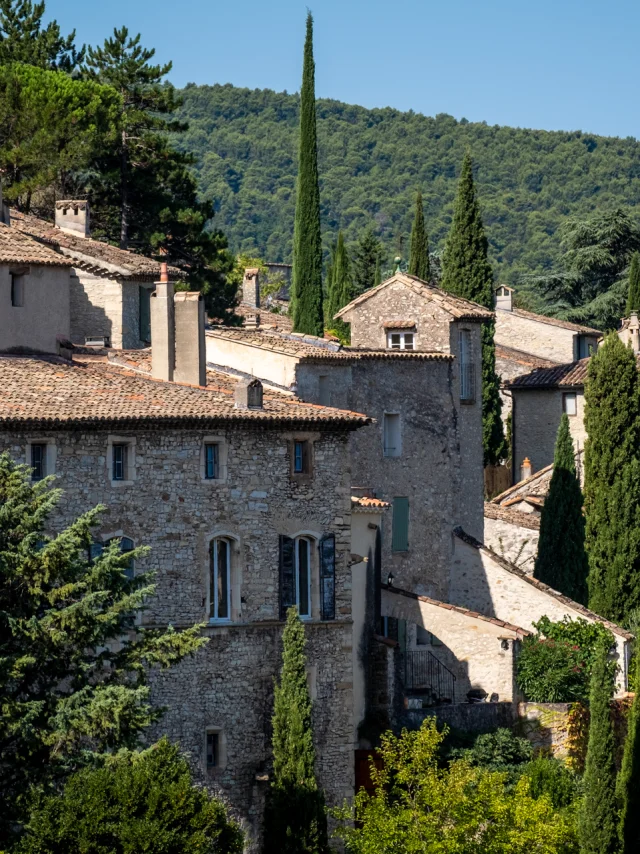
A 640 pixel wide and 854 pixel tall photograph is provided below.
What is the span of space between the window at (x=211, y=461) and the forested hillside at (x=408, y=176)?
373ft

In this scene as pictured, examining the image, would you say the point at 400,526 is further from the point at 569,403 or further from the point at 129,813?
the point at 569,403

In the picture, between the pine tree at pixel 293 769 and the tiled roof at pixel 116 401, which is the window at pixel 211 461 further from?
the pine tree at pixel 293 769

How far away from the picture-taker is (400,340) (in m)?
53.1

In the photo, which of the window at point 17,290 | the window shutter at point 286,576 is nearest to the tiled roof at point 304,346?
the window at point 17,290

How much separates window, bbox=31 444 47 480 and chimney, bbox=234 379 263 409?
430cm

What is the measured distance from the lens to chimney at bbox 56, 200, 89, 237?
181 ft

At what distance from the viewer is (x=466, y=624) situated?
1870 inches

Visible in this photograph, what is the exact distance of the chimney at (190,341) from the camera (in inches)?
1682

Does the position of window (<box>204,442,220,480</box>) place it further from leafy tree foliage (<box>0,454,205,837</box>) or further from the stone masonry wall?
leafy tree foliage (<box>0,454,205,837</box>)

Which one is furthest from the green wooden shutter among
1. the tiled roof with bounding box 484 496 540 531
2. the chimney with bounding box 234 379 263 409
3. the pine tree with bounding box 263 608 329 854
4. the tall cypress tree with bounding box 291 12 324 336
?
the chimney with bounding box 234 379 263 409

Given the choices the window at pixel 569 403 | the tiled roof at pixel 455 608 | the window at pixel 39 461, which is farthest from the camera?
the window at pixel 569 403

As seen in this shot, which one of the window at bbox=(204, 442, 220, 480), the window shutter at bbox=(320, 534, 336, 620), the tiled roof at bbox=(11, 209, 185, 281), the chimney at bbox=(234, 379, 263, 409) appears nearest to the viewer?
the window at bbox=(204, 442, 220, 480)

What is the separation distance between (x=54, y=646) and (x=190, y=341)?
10.2 meters

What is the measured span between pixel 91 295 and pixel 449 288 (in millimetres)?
18348
